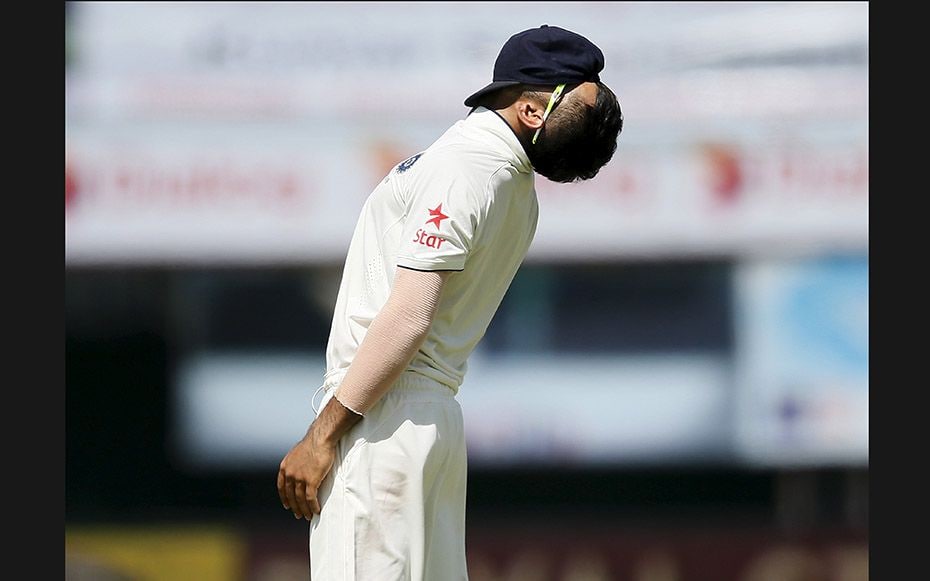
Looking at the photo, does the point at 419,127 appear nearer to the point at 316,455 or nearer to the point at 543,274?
the point at 543,274

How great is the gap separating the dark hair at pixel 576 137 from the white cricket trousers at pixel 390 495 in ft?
1.92

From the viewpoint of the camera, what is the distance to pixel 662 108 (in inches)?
281

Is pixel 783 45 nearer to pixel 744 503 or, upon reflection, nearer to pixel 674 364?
pixel 674 364

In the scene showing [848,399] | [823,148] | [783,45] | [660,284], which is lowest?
[848,399]

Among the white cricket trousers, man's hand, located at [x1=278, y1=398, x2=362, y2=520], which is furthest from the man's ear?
man's hand, located at [x1=278, y1=398, x2=362, y2=520]

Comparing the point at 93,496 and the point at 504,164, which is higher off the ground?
the point at 504,164

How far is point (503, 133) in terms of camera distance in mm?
3389

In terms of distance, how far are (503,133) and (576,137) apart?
0.55 feet

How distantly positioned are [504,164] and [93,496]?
15.3ft

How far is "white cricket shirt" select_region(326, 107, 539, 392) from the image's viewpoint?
3.22 metres

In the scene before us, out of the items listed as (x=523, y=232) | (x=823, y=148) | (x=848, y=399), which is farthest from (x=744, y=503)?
(x=523, y=232)

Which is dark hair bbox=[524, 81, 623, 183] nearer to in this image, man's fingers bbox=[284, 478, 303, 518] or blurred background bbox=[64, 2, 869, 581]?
man's fingers bbox=[284, 478, 303, 518]

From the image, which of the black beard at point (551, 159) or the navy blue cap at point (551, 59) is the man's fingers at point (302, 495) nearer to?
the black beard at point (551, 159)

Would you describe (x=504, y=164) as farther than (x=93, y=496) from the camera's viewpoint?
No
